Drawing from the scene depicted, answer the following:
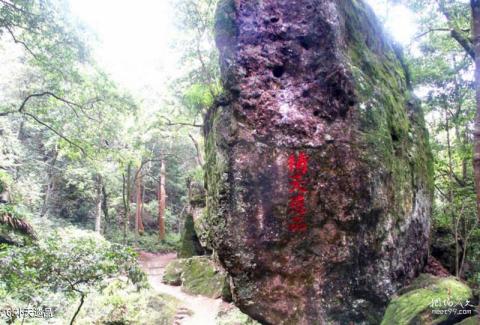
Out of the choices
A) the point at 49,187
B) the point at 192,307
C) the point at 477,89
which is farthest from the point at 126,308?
the point at 49,187

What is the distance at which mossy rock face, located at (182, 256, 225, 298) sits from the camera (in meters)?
9.55

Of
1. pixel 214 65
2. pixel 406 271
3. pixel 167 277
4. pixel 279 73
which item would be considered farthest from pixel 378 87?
pixel 167 277

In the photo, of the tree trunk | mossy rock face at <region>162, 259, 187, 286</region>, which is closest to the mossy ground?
mossy rock face at <region>162, 259, 187, 286</region>

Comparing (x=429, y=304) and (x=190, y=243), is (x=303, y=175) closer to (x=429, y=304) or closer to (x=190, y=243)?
(x=429, y=304)

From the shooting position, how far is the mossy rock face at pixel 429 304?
408 centimetres

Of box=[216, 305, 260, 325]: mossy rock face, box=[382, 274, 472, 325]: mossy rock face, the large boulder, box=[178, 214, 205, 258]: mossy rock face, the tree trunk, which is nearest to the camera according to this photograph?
the tree trunk

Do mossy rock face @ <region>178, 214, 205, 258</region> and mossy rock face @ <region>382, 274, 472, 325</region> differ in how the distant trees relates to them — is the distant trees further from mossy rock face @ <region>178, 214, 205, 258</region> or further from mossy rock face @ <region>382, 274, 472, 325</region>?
mossy rock face @ <region>178, 214, 205, 258</region>

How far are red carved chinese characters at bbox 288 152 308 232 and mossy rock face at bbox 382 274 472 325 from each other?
1.61 meters

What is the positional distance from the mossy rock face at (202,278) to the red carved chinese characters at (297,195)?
17.8 feet

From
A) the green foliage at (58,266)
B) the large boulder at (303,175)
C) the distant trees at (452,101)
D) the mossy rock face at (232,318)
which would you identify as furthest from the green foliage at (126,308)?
the distant trees at (452,101)

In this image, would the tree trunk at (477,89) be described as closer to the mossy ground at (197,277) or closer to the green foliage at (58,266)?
the green foliage at (58,266)

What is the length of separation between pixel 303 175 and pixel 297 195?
0.31 meters

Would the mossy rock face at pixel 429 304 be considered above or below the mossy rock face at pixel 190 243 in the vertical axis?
below

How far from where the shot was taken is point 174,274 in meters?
11.0
